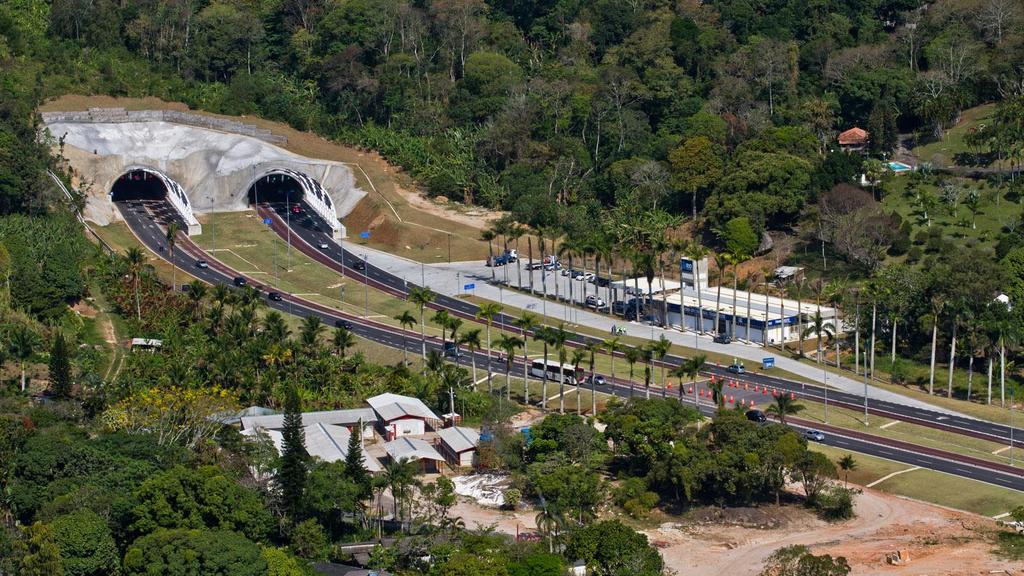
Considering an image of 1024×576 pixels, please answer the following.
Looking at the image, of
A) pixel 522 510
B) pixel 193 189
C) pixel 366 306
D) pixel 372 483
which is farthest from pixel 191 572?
pixel 193 189

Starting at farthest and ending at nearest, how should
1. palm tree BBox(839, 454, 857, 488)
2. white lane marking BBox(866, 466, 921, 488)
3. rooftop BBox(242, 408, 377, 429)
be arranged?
rooftop BBox(242, 408, 377, 429), palm tree BBox(839, 454, 857, 488), white lane marking BBox(866, 466, 921, 488)

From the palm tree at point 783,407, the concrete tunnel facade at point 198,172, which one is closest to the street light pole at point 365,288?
the concrete tunnel facade at point 198,172

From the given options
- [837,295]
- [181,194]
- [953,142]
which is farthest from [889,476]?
[181,194]

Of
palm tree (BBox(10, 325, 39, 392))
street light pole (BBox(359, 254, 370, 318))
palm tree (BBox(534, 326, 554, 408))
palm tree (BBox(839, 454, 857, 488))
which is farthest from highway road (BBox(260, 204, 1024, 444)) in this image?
palm tree (BBox(10, 325, 39, 392))

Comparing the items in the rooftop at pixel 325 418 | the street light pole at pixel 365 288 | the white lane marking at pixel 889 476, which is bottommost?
the white lane marking at pixel 889 476

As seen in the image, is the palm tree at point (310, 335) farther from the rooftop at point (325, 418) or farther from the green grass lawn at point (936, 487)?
the green grass lawn at point (936, 487)

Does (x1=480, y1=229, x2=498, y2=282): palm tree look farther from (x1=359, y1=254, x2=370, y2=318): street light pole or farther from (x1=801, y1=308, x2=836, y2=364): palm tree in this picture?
(x1=801, y1=308, x2=836, y2=364): palm tree

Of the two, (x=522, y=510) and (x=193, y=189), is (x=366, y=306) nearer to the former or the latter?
(x=193, y=189)
